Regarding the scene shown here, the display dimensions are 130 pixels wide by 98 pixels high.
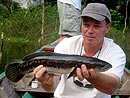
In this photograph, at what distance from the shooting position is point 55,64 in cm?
282

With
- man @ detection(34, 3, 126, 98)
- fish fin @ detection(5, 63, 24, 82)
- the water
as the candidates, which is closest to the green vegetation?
the water

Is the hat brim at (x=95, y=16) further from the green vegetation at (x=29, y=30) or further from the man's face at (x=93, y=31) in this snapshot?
the green vegetation at (x=29, y=30)

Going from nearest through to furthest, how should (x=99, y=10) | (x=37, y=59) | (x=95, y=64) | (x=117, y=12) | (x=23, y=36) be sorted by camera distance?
(x=95, y=64) < (x=37, y=59) < (x=99, y=10) < (x=23, y=36) < (x=117, y=12)

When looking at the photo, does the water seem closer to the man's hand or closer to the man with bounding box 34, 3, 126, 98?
the man with bounding box 34, 3, 126, 98

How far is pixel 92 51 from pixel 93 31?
203mm

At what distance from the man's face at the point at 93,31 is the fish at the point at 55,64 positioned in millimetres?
349

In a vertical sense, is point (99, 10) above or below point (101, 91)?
above

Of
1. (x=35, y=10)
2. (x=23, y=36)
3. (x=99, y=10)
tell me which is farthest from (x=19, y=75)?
(x=35, y=10)

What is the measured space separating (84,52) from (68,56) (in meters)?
0.46

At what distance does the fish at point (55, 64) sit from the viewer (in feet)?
8.82

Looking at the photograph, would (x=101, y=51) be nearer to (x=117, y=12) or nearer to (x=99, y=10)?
(x=99, y=10)

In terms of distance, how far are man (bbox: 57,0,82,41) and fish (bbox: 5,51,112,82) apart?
3173mm

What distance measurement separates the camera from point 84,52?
3232 mm

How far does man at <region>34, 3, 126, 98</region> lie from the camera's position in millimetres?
3070
